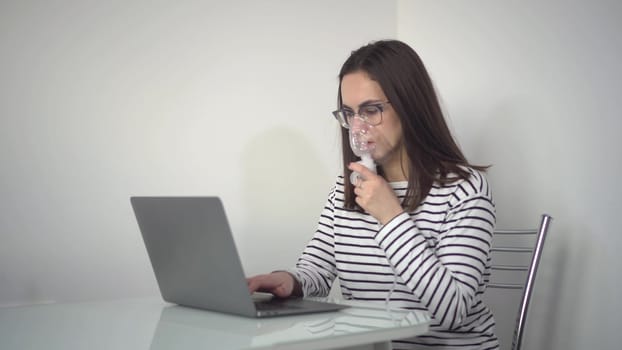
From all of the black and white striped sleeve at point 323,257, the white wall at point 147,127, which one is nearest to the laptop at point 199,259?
the black and white striped sleeve at point 323,257

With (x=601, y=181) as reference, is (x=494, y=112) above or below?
above

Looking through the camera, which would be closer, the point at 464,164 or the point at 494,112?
the point at 464,164

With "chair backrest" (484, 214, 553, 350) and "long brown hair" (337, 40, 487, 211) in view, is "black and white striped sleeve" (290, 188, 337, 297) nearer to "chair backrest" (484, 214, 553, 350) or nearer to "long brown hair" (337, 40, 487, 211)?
"long brown hair" (337, 40, 487, 211)

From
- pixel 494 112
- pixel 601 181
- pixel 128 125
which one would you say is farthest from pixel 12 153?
pixel 601 181

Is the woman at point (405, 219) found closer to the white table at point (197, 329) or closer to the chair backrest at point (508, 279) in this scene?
the white table at point (197, 329)

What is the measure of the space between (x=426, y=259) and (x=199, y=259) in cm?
48

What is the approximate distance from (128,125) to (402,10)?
1.34 m

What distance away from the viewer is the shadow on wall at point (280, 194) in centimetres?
242

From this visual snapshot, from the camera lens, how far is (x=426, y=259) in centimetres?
138

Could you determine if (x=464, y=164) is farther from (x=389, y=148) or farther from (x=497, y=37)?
(x=497, y=37)

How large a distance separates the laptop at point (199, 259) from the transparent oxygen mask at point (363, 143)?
0.39m

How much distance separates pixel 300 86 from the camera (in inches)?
102

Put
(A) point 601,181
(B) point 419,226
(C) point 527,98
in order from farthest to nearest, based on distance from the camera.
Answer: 1. (C) point 527,98
2. (A) point 601,181
3. (B) point 419,226

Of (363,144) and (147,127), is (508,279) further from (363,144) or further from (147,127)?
(147,127)
